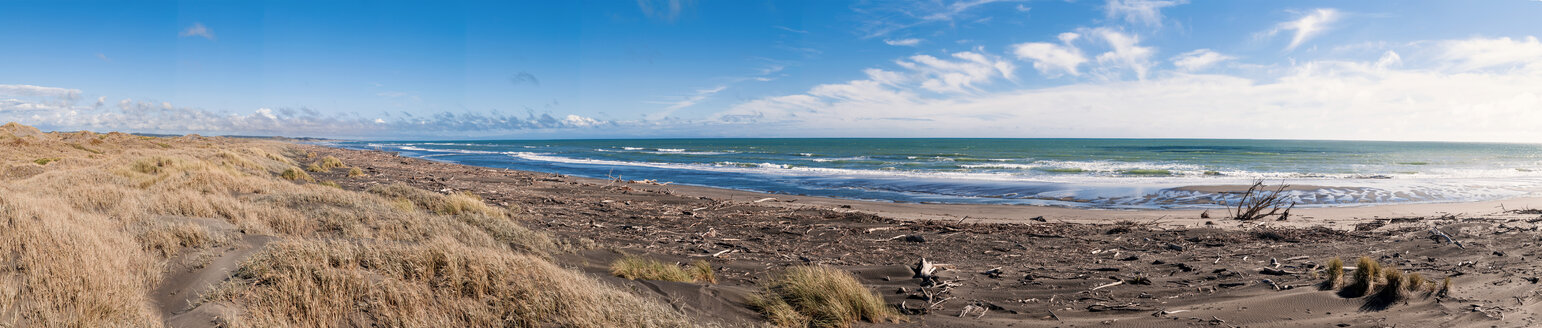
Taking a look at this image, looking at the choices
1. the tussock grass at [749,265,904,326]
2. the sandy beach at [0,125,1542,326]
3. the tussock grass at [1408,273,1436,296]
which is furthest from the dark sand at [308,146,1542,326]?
the tussock grass at [749,265,904,326]

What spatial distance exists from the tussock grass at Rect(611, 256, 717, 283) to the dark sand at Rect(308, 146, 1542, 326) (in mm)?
225

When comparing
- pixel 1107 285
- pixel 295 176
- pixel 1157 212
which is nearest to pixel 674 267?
pixel 1107 285

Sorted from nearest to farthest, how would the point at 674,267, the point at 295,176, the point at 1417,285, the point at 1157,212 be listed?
1. the point at 1417,285
2. the point at 674,267
3. the point at 1157,212
4. the point at 295,176

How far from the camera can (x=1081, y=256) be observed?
28.4 ft

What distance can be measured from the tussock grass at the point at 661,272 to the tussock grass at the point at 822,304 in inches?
46.9

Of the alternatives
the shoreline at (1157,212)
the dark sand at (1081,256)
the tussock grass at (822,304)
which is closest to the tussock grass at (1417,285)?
the dark sand at (1081,256)

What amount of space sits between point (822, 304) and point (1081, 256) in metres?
5.12

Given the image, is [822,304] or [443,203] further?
[443,203]

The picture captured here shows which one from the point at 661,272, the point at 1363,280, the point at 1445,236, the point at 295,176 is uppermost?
the point at 1363,280

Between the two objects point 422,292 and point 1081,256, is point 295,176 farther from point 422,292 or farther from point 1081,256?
point 1081,256

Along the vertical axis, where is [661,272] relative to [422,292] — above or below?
below

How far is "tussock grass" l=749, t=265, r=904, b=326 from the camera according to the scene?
513 cm

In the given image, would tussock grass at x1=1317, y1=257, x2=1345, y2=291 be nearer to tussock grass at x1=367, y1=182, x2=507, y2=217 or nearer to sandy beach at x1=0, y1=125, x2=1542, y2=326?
sandy beach at x1=0, y1=125, x2=1542, y2=326

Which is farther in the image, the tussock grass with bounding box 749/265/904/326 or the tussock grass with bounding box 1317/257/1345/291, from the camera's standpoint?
the tussock grass with bounding box 1317/257/1345/291
